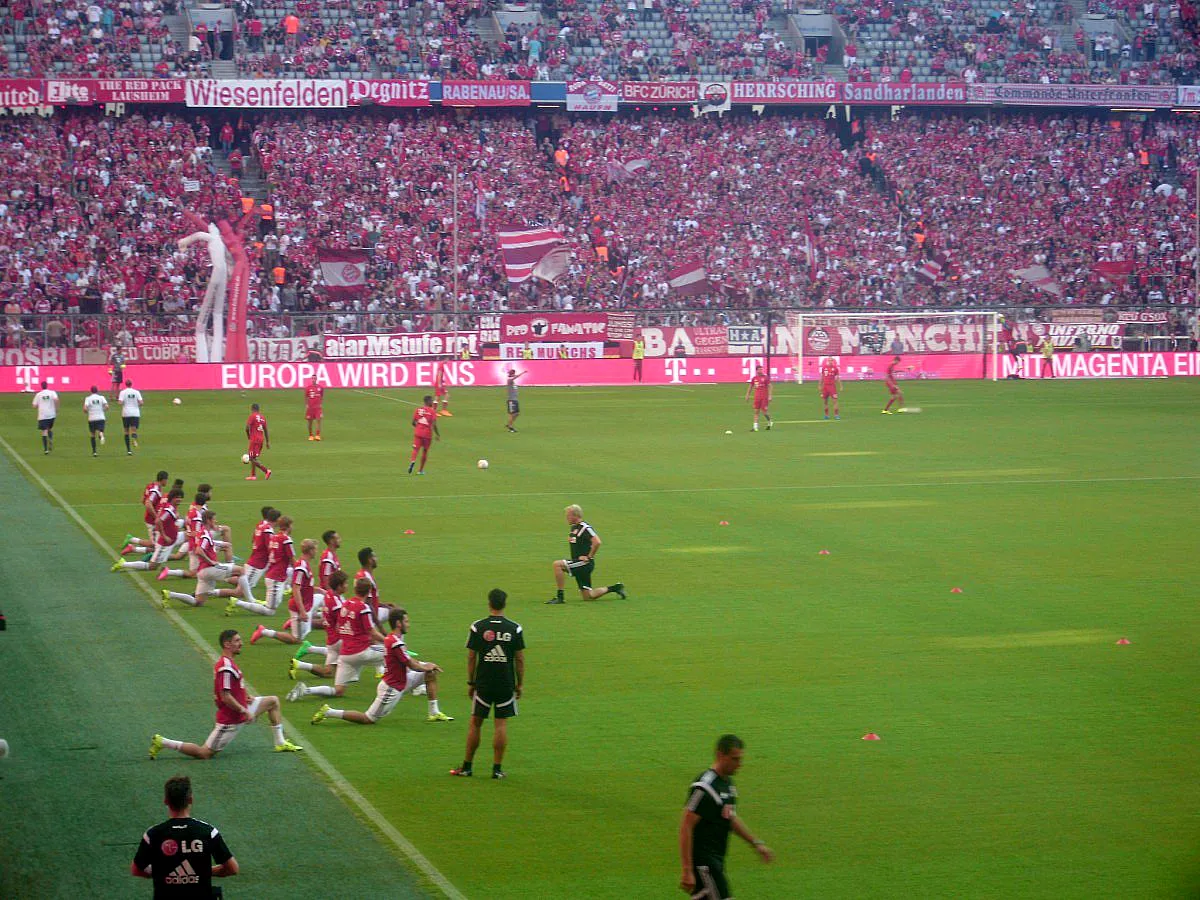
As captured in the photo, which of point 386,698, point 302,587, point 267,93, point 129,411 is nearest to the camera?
point 386,698

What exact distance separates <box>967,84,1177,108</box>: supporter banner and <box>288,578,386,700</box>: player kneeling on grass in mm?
71595

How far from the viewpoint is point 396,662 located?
14711 mm

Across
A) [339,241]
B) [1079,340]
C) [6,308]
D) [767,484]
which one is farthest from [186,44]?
[767,484]

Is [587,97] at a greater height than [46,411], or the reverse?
[587,97]

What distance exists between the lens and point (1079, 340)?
71375 millimetres

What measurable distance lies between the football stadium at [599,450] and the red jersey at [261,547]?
0.19ft

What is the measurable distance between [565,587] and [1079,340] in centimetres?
5485

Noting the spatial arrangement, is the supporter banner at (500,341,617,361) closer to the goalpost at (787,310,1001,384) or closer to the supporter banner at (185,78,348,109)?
the goalpost at (787,310,1001,384)

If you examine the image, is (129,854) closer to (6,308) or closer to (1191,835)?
(1191,835)

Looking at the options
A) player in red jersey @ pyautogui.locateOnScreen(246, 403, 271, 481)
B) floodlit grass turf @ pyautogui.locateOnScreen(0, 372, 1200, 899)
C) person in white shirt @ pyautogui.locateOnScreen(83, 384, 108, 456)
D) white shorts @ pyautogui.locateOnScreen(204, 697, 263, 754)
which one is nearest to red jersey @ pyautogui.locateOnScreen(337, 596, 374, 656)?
floodlit grass turf @ pyautogui.locateOnScreen(0, 372, 1200, 899)

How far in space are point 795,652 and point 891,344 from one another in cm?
5240

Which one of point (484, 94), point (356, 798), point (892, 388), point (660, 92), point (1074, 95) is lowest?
point (356, 798)

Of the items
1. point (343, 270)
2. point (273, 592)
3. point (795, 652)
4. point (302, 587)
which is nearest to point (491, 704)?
point (795, 652)

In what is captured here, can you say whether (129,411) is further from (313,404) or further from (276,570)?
(276,570)
